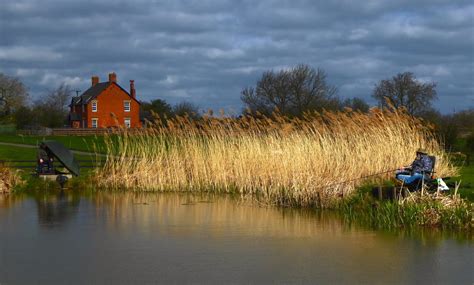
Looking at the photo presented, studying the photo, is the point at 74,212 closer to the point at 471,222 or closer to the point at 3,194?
the point at 3,194

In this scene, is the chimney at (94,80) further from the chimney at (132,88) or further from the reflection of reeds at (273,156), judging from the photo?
the reflection of reeds at (273,156)

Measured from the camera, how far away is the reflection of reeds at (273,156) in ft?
56.8

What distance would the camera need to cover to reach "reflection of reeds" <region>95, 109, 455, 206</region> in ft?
56.8

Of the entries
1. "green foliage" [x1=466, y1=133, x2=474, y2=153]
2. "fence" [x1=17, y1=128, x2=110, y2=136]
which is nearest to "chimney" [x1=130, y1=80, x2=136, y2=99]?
"fence" [x1=17, y1=128, x2=110, y2=136]

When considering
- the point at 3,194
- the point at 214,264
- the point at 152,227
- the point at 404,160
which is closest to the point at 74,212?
the point at 152,227

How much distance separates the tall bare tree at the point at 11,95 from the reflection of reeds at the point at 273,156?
6183 centimetres

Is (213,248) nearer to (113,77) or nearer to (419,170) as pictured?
(419,170)

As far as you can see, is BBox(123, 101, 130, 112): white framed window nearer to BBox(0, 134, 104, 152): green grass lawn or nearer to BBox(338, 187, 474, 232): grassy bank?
BBox(0, 134, 104, 152): green grass lawn

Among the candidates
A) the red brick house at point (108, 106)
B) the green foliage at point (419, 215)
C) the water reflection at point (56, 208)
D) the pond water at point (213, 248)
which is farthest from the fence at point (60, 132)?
the green foliage at point (419, 215)

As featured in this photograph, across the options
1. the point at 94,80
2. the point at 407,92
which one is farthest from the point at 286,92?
the point at 94,80

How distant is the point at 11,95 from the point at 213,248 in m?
75.1

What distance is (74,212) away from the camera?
1638 centimetres

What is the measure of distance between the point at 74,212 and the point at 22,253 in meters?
5.12

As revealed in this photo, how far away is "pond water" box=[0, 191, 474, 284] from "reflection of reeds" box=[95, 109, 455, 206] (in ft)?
3.66
